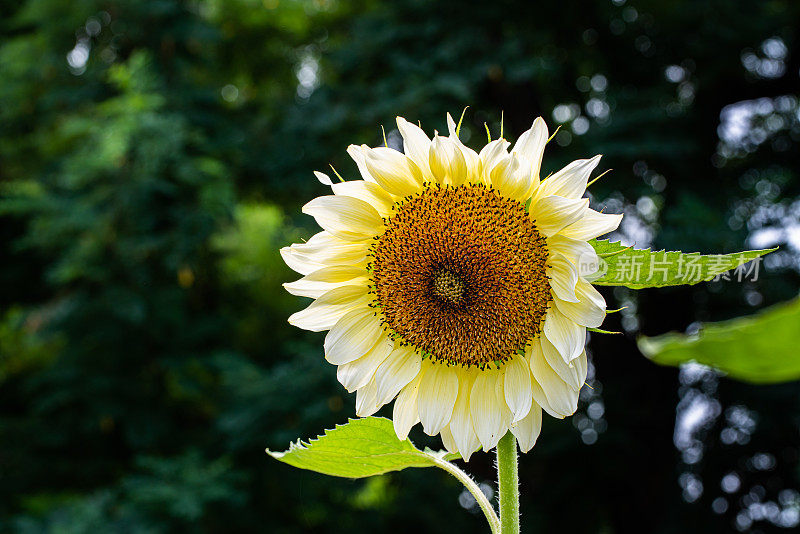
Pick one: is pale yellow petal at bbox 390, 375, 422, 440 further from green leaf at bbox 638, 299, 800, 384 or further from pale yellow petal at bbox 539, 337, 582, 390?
green leaf at bbox 638, 299, 800, 384

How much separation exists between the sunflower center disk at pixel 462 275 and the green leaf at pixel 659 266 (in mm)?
74

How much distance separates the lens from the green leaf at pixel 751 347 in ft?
0.53

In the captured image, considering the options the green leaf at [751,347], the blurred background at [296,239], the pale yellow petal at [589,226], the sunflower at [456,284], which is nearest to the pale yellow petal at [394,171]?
the sunflower at [456,284]

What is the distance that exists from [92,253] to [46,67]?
1203mm

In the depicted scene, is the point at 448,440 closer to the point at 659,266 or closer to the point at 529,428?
the point at 529,428

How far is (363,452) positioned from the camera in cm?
47

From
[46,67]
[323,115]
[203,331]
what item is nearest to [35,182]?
[46,67]

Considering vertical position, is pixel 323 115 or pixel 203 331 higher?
pixel 323 115

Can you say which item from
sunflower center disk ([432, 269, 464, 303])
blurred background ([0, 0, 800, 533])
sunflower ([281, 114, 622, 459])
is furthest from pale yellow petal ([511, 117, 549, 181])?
blurred background ([0, 0, 800, 533])

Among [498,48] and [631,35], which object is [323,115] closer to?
[498,48]

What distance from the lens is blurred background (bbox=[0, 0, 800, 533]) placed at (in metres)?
3.14

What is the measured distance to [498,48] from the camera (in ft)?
11.2

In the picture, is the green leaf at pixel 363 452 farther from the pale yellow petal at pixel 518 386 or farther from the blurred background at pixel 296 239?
the blurred background at pixel 296 239

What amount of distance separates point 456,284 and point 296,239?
2.89m
